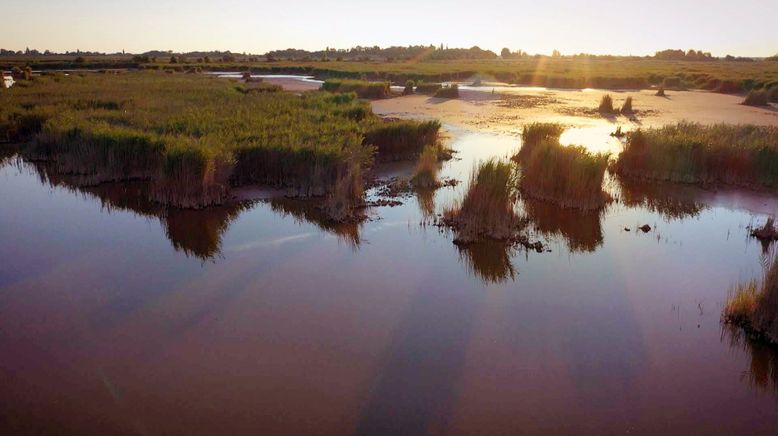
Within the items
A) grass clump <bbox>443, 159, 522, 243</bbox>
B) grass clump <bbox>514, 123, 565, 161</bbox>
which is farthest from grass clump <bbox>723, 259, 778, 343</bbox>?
grass clump <bbox>514, 123, 565, 161</bbox>

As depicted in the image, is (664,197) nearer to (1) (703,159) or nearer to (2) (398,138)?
(1) (703,159)

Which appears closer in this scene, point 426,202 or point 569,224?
point 569,224

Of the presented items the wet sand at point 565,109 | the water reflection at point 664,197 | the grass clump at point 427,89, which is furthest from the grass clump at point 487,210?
the grass clump at point 427,89

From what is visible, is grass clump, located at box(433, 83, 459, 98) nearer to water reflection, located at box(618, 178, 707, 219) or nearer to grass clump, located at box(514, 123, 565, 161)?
grass clump, located at box(514, 123, 565, 161)

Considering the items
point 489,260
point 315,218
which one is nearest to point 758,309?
point 489,260

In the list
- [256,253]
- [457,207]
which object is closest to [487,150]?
[457,207]

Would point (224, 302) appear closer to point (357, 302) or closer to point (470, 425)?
point (357, 302)

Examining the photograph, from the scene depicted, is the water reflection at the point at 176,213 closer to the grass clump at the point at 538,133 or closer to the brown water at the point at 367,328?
the brown water at the point at 367,328
